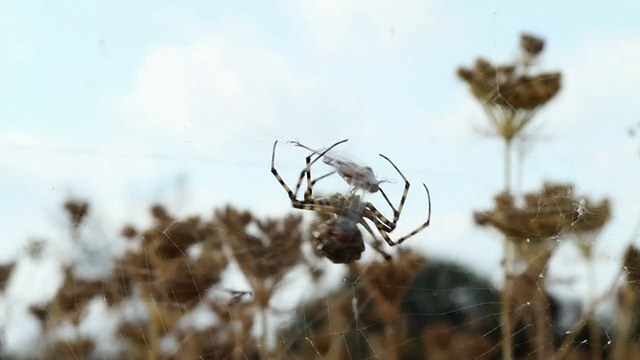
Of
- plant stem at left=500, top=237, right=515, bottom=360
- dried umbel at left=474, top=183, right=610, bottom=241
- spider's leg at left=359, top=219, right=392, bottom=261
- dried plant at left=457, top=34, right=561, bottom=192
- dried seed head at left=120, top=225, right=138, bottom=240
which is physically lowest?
plant stem at left=500, top=237, right=515, bottom=360

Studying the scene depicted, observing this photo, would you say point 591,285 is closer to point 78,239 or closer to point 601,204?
point 601,204

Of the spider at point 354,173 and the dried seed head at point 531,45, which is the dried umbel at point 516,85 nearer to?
the dried seed head at point 531,45

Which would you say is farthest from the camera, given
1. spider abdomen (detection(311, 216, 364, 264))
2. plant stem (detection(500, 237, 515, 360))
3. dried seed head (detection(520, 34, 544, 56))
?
dried seed head (detection(520, 34, 544, 56))

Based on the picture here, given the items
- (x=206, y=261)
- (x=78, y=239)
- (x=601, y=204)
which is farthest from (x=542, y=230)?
(x=78, y=239)

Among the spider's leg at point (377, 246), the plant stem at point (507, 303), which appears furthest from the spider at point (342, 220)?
the plant stem at point (507, 303)

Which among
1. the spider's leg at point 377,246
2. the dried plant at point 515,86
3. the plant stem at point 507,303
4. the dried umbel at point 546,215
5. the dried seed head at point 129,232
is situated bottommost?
the plant stem at point 507,303

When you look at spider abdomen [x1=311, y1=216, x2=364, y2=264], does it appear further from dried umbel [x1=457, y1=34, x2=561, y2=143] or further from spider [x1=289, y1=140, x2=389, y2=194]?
dried umbel [x1=457, y1=34, x2=561, y2=143]

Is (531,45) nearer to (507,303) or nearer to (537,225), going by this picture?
(537,225)

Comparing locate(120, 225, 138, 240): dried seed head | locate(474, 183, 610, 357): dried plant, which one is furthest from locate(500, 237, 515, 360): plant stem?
locate(120, 225, 138, 240): dried seed head
